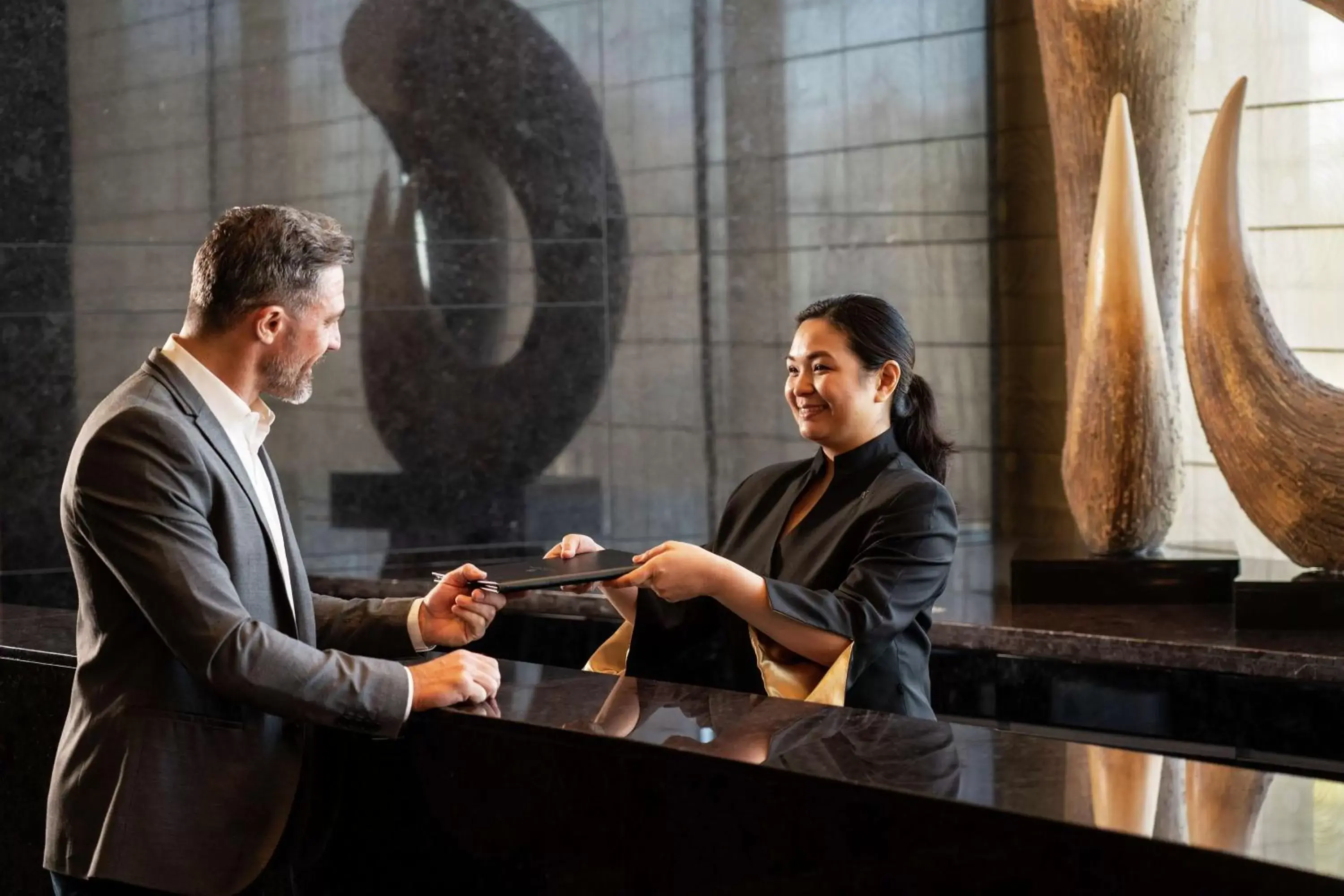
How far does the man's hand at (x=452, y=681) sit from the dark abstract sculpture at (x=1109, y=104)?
3.38 meters

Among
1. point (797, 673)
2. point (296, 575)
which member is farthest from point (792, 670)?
point (296, 575)

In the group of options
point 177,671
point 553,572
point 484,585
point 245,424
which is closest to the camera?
point 177,671

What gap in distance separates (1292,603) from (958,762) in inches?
102

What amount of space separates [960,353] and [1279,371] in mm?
2485

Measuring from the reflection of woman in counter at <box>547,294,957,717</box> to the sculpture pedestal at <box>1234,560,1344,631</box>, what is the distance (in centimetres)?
161

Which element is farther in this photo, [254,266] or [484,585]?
[484,585]

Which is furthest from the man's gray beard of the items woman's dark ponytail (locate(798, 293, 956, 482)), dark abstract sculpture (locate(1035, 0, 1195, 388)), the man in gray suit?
dark abstract sculpture (locate(1035, 0, 1195, 388))

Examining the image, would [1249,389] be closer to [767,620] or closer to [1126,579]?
[1126,579]

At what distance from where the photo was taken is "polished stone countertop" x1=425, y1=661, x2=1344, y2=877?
1.86 meters

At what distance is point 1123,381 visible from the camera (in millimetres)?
4867

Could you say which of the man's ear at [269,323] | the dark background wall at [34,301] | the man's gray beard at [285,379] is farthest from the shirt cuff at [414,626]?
the dark background wall at [34,301]

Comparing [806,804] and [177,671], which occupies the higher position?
[177,671]

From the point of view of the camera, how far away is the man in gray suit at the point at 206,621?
7.26ft

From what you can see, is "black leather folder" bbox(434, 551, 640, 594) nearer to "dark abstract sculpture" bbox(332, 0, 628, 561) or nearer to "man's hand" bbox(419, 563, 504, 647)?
"man's hand" bbox(419, 563, 504, 647)
